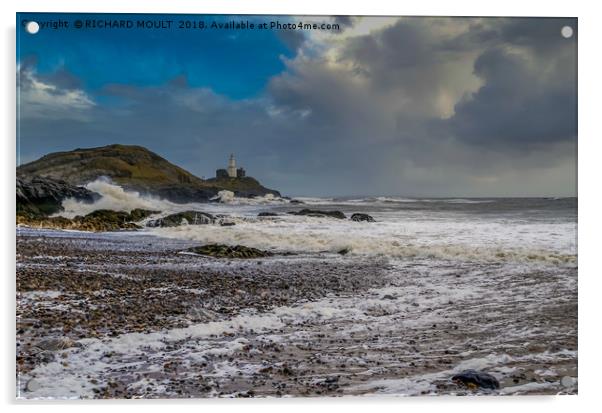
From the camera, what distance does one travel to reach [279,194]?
14.6ft

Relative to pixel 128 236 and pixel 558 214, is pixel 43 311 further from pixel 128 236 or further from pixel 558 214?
pixel 558 214

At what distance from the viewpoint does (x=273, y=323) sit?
4.25 m

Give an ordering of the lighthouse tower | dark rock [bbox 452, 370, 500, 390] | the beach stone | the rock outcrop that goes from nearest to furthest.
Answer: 1. the beach stone
2. dark rock [bbox 452, 370, 500, 390]
3. the lighthouse tower
4. the rock outcrop

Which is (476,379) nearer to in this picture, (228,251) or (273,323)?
(273,323)

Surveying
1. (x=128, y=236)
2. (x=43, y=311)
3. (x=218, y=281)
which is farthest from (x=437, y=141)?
(x=43, y=311)

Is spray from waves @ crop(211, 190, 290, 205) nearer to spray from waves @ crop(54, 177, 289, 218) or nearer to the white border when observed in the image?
spray from waves @ crop(54, 177, 289, 218)

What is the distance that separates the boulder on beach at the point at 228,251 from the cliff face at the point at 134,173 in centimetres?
42

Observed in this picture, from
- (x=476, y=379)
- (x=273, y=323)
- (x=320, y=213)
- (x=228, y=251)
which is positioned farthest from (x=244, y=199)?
(x=476, y=379)

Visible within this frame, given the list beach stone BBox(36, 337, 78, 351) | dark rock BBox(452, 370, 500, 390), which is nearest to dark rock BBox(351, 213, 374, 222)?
dark rock BBox(452, 370, 500, 390)

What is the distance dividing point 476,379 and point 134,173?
3097mm

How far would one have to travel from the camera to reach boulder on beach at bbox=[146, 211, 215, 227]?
4516mm

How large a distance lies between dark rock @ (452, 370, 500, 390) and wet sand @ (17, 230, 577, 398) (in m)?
0.05

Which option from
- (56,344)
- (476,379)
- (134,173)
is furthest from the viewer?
(134,173)

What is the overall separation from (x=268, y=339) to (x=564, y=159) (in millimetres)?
2783
